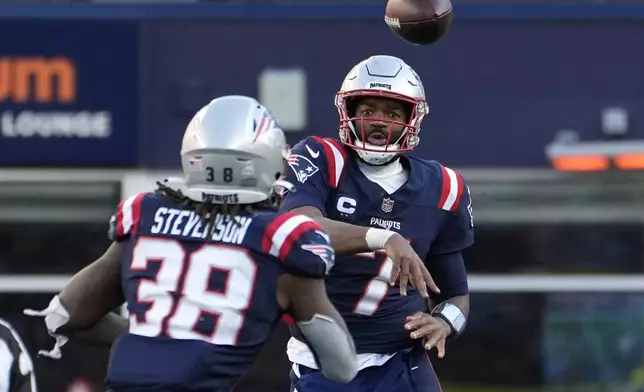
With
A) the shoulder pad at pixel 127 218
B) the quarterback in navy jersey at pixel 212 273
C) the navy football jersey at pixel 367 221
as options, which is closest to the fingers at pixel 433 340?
the navy football jersey at pixel 367 221

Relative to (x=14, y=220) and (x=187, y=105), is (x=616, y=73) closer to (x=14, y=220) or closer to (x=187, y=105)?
(x=187, y=105)

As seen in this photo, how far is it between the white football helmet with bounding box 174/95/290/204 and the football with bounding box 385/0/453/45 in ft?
7.40

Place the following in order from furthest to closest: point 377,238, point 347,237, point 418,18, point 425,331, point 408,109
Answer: point 418,18 → point 408,109 → point 425,331 → point 347,237 → point 377,238

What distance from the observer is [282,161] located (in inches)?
163

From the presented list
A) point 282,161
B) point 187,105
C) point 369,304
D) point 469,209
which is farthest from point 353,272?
point 187,105

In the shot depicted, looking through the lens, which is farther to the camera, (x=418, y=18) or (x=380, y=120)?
(x=418, y=18)

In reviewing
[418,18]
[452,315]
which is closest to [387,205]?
[452,315]

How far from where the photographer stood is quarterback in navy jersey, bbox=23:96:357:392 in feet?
12.6

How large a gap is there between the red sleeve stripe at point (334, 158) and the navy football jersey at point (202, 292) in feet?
4.72

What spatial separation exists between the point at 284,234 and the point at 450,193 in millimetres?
1722

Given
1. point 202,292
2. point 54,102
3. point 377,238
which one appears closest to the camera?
point 202,292

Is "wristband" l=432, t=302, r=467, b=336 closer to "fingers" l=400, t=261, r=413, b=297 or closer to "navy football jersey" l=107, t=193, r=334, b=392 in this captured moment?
"fingers" l=400, t=261, r=413, b=297

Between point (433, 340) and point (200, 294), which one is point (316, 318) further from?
point (433, 340)

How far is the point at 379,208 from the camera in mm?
5398
